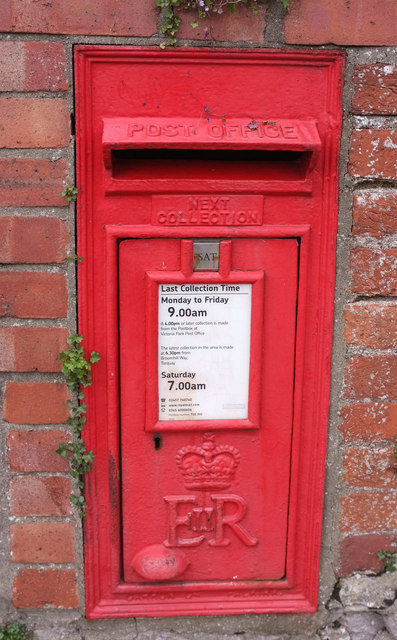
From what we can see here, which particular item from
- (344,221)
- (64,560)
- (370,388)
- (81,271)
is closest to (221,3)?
(344,221)

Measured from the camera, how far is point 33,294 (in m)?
1.37

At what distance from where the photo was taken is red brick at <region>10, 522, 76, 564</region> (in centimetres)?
151

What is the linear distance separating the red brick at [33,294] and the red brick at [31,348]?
0.04 m

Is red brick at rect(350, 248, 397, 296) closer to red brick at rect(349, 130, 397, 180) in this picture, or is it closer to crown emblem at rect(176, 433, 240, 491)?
red brick at rect(349, 130, 397, 180)

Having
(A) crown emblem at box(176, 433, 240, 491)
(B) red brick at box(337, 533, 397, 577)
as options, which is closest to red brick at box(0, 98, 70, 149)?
(A) crown emblem at box(176, 433, 240, 491)

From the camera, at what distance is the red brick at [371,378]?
4.74 feet

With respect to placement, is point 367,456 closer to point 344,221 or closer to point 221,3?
point 344,221

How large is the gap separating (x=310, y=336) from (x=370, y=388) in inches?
9.1

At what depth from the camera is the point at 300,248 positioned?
133 centimetres

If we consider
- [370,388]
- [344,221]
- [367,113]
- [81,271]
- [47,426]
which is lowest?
[47,426]

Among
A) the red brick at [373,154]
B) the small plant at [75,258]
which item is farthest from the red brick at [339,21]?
the small plant at [75,258]

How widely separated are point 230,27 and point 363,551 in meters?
1.45

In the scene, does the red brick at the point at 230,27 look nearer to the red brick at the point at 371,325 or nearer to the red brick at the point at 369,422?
the red brick at the point at 371,325

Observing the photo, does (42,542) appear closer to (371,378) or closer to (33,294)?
(33,294)
